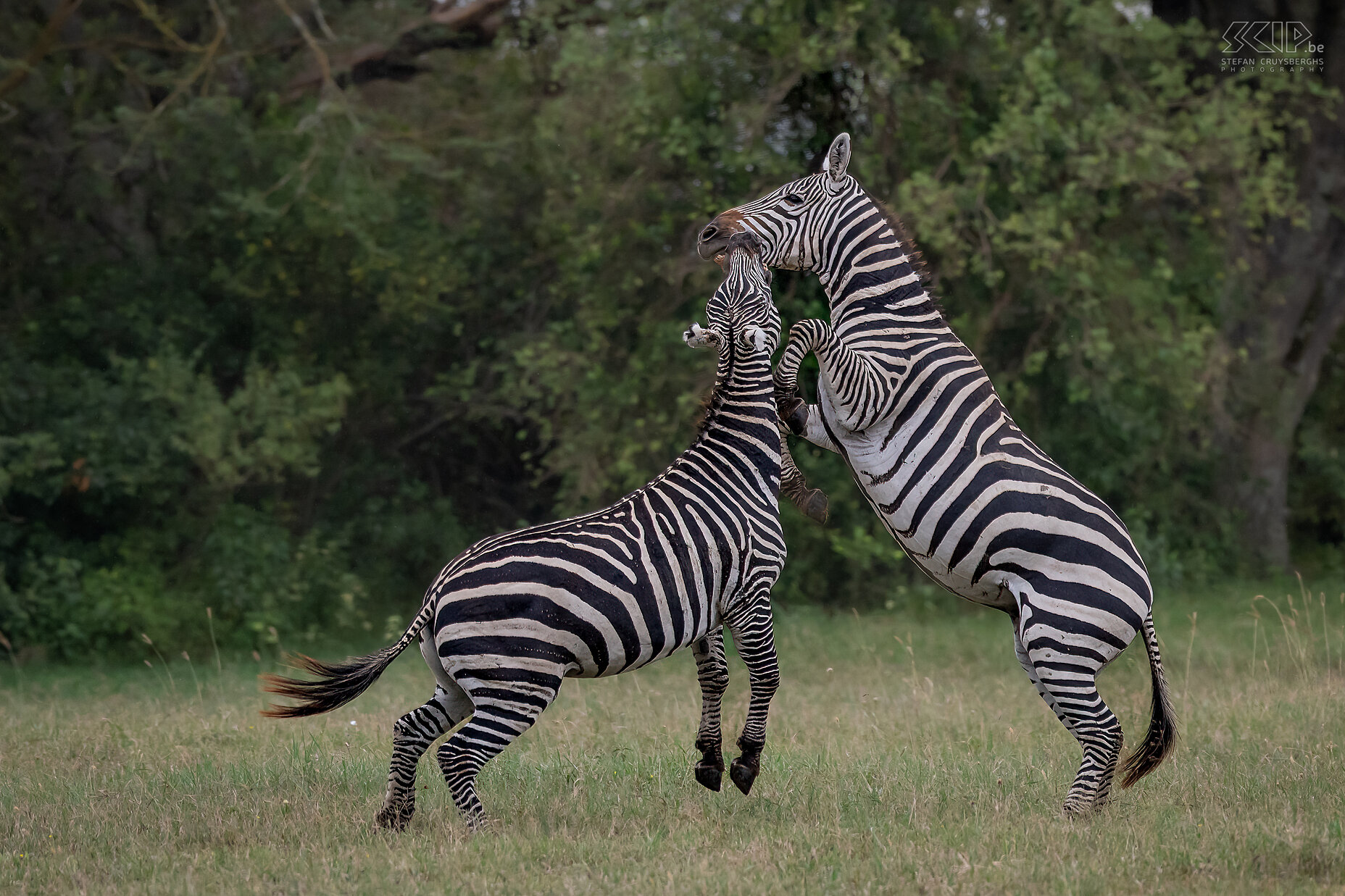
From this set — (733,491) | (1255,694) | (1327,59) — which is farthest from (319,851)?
(1327,59)

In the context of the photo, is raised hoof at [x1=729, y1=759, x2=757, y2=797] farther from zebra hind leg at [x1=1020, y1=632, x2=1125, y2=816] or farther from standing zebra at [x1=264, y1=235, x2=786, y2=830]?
zebra hind leg at [x1=1020, y1=632, x2=1125, y2=816]

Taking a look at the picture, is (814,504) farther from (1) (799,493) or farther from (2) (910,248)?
(2) (910,248)

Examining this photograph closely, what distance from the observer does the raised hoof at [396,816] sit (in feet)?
16.2

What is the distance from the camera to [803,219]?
18.7 ft

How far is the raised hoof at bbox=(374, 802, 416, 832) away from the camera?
4.93 meters

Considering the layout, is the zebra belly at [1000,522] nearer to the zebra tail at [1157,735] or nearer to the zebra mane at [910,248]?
the zebra tail at [1157,735]

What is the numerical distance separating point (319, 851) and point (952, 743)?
11.1 feet

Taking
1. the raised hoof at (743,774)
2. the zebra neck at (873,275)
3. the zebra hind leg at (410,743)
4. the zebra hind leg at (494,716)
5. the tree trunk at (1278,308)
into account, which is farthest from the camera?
the tree trunk at (1278,308)

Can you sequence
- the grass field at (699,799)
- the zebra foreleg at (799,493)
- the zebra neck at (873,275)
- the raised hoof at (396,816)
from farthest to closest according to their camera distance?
the zebra neck at (873,275) < the zebra foreleg at (799,493) < the raised hoof at (396,816) < the grass field at (699,799)

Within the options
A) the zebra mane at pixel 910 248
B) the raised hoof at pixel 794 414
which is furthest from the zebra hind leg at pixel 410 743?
the zebra mane at pixel 910 248

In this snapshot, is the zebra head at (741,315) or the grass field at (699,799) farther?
the zebra head at (741,315)

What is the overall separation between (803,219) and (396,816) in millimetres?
3007

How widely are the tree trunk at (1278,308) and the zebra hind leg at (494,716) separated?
34.0 ft

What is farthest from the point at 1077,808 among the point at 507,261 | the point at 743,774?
the point at 507,261
